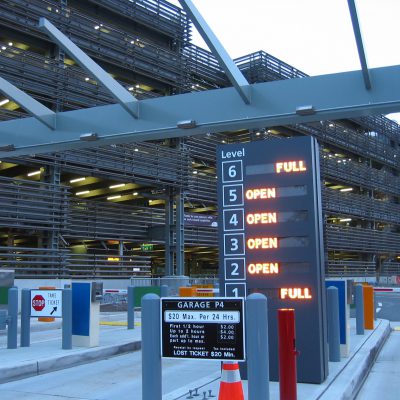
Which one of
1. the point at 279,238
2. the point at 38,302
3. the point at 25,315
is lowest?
the point at 25,315

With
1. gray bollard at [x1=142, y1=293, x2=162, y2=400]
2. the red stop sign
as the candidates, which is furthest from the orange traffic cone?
the red stop sign

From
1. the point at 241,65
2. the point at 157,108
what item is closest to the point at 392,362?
the point at 157,108

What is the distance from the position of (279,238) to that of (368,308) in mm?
8246

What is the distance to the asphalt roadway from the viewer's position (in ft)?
23.9

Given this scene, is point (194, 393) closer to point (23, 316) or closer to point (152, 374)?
point (152, 374)

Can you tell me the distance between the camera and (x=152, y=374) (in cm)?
538

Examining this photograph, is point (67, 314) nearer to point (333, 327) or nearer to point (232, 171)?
point (232, 171)

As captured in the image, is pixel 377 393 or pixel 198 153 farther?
pixel 198 153

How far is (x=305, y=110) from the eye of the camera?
7.49 metres

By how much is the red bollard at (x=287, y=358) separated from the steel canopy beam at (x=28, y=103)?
538 centimetres

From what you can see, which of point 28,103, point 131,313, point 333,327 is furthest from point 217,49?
point 131,313

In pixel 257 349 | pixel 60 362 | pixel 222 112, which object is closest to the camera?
pixel 257 349

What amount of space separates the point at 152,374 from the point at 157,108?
4537 millimetres

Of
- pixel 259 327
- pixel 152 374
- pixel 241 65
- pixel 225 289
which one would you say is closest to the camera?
pixel 259 327
